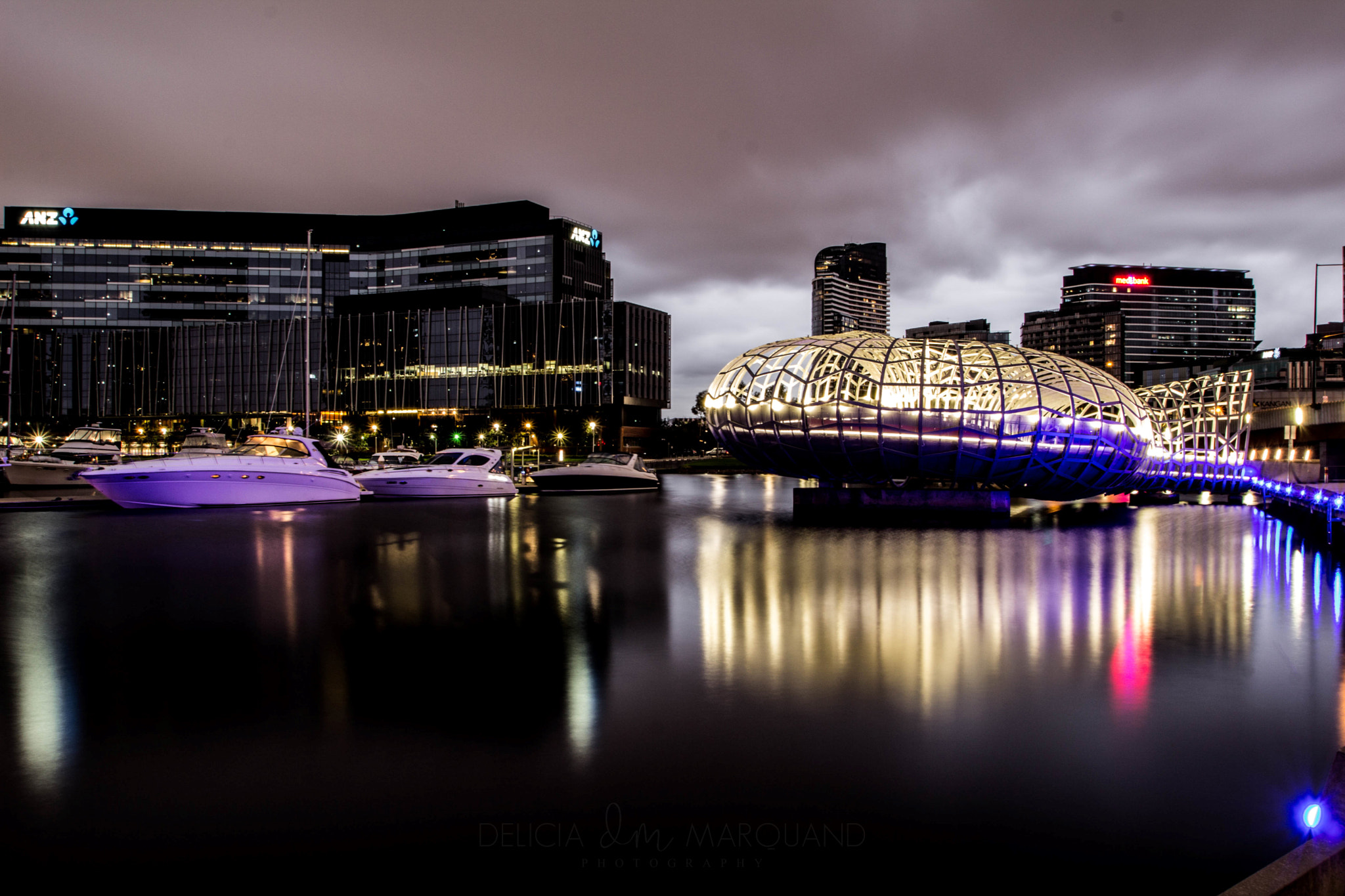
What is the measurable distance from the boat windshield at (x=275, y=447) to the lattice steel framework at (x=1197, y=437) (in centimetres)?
2730

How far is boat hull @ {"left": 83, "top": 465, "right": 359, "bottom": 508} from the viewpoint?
64.8 ft

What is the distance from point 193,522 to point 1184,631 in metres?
18.7

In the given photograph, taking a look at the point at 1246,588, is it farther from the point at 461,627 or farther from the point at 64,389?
the point at 64,389

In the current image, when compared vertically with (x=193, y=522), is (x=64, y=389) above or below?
above

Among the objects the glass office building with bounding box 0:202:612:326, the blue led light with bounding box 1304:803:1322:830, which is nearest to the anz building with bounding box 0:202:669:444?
the glass office building with bounding box 0:202:612:326

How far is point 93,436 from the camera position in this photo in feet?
119

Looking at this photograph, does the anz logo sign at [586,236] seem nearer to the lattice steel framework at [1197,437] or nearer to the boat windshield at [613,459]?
the boat windshield at [613,459]

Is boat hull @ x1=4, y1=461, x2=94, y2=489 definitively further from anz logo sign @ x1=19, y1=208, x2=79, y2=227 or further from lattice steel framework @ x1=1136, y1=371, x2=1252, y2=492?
anz logo sign @ x1=19, y1=208, x2=79, y2=227

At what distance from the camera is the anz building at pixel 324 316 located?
9044cm

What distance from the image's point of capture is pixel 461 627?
316 inches

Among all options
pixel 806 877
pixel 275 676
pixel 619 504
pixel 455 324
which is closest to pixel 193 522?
pixel 619 504

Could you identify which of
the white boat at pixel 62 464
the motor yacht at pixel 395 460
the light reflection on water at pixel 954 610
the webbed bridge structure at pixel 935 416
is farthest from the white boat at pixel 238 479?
the light reflection on water at pixel 954 610

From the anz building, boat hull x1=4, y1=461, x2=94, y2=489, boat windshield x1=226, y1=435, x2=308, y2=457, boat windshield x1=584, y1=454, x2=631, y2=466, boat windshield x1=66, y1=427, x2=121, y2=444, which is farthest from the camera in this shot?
the anz building

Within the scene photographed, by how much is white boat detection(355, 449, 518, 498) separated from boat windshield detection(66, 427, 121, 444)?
18.4 meters
